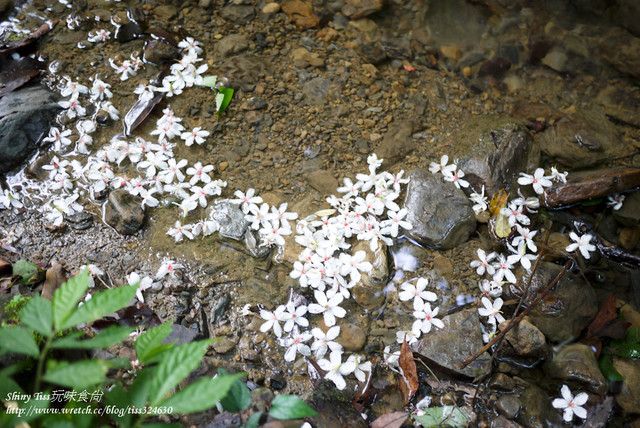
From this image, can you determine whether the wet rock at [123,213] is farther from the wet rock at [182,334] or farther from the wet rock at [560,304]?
the wet rock at [560,304]

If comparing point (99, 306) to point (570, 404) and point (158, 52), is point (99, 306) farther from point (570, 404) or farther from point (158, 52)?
point (158, 52)

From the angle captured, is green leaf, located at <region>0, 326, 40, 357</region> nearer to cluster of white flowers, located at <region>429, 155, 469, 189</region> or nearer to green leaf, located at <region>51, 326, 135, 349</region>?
green leaf, located at <region>51, 326, 135, 349</region>

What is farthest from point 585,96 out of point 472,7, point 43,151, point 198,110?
point 43,151

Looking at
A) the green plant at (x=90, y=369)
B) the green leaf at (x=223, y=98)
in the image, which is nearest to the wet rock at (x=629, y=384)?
the green plant at (x=90, y=369)

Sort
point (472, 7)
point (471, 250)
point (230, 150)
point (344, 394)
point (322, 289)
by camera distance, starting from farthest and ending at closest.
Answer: point (472, 7)
point (230, 150)
point (471, 250)
point (322, 289)
point (344, 394)

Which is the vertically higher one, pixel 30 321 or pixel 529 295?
pixel 30 321

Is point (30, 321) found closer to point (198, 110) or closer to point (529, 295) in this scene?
point (198, 110)
